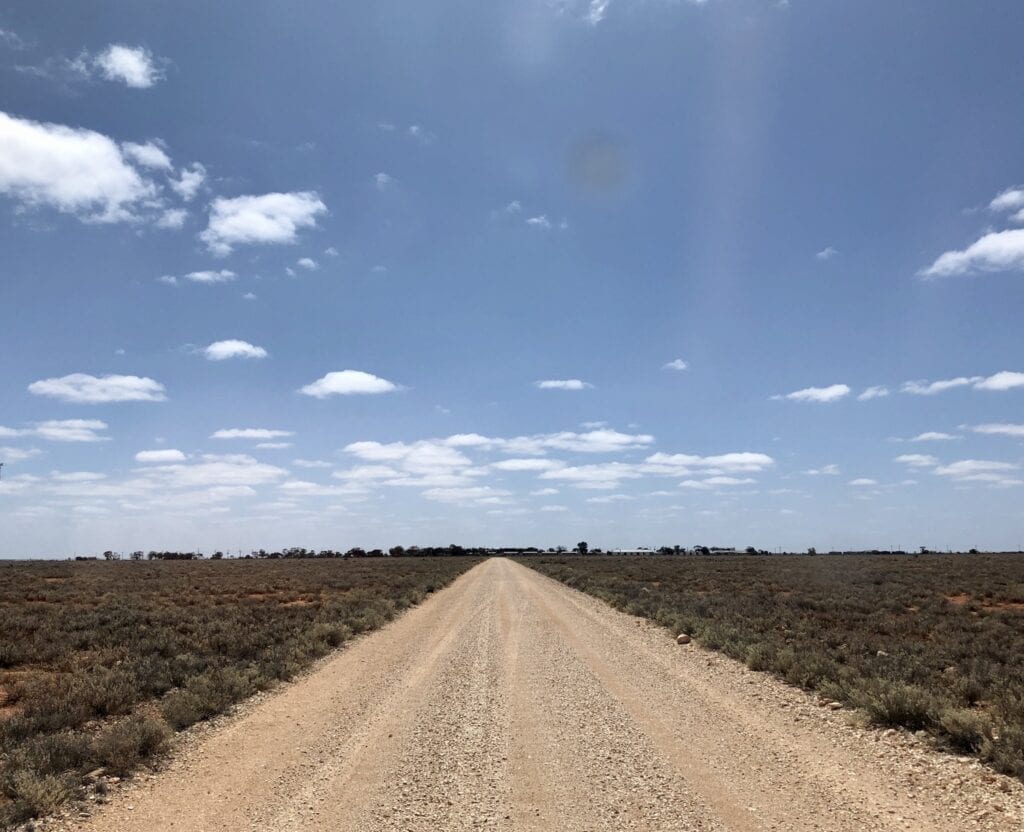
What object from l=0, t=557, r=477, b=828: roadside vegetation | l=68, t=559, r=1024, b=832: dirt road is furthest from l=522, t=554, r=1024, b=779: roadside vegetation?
l=0, t=557, r=477, b=828: roadside vegetation

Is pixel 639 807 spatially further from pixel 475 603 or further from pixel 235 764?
pixel 475 603

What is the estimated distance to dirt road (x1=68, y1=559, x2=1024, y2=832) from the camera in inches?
252

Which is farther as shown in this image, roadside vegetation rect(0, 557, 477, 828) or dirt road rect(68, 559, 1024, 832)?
roadside vegetation rect(0, 557, 477, 828)

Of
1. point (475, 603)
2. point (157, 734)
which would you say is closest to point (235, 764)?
point (157, 734)

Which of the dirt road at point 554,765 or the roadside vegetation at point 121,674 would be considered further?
the roadside vegetation at point 121,674

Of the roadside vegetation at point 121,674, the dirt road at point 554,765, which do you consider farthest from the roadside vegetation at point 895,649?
the roadside vegetation at point 121,674

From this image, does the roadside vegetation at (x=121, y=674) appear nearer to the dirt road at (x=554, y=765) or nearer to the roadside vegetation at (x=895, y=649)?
the dirt road at (x=554, y=765)

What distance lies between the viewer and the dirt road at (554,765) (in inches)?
252

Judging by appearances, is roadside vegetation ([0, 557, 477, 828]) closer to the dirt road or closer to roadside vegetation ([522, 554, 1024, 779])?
the dirt road

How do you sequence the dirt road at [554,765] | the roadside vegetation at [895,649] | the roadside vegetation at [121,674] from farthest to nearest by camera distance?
the roadside vegetation at [895,649] → the roadside vegetation at [121,674] → the dirt road at [554,765]

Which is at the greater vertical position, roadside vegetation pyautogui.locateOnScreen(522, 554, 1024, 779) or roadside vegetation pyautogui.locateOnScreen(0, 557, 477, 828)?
roadside vegetation pyautogui.locateOnScreen(522, 554, 1024, 779)

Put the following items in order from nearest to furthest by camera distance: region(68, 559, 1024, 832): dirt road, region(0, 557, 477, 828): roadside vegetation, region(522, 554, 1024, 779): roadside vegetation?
1. region(68, 559, 1024, 832): dirt road
2. region(0, 557, 477, 828): roadside vegetation
3. region(522, 554, 1024, 779): roadside vegetation

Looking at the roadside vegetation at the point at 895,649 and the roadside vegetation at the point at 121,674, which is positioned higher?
the roadside vegetation at the point at 895,649

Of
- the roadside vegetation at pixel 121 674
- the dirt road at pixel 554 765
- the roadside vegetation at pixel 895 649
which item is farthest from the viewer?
the roadside vegetation at pixel 895 649
